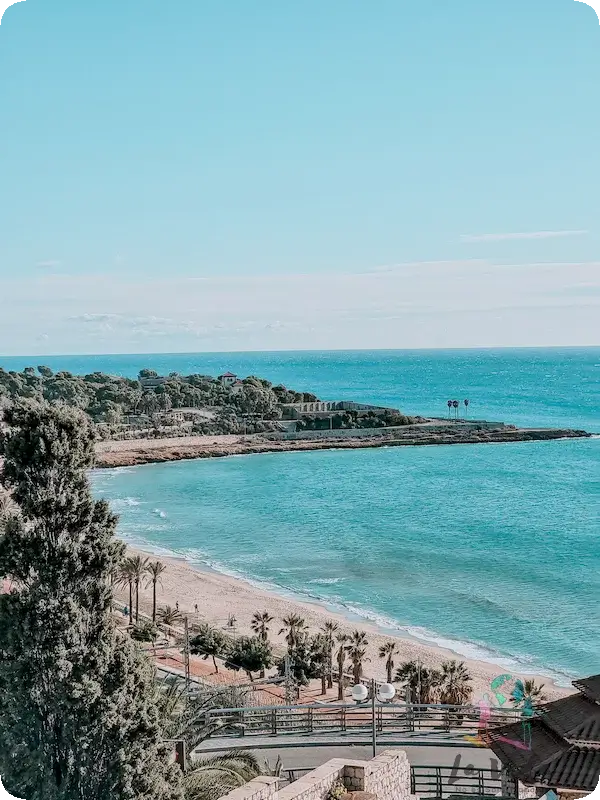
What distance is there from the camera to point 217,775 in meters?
11.9

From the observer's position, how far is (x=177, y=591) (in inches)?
1625

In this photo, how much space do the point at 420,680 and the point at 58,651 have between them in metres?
16.9

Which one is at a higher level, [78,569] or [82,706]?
[78,569]

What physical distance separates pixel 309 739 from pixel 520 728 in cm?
621

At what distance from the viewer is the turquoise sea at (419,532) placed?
3691 cm

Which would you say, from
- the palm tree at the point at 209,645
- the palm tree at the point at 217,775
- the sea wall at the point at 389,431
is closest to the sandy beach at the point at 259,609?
the palm tree at the point at 209,645

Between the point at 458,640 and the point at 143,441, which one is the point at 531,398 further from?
the point at 458,640

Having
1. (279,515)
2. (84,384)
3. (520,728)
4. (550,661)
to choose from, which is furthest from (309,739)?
(84,384)

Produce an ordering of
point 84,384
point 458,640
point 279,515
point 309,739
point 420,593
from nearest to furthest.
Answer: point 309,739
point 458,640
point 420,593
point 279,515
point 84,384

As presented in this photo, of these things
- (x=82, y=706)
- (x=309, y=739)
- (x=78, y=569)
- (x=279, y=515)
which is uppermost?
(x=78, y=569)

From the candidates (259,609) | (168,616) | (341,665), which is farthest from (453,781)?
(259,609)

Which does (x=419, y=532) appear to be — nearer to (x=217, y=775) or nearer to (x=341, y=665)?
(x=341, y=665)

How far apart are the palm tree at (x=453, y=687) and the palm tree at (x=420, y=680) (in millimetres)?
254

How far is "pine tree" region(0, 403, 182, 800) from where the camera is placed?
999 cm
